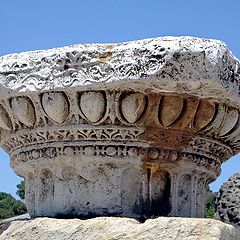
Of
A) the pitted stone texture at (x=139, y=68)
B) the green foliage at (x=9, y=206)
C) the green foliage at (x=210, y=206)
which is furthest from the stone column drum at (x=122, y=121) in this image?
the green foliage at (x=9, y=206)

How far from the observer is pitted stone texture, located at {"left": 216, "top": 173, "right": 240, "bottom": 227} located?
22.6 ft

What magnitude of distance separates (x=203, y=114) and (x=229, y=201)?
275cm

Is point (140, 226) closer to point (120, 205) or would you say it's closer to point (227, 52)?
point (120, 205)

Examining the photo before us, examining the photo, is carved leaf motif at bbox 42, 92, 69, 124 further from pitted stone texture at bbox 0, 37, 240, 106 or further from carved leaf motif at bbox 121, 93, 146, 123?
carved leaf motif at bbox 121, 93, 146, 123

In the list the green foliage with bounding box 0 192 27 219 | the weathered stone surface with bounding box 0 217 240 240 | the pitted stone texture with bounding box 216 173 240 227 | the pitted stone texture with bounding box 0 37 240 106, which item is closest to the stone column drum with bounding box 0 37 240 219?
the pitted stone texture with bounding box 0 37 240 106

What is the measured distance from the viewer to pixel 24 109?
14.6 ft

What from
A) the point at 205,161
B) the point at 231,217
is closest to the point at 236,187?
the point at 231,217

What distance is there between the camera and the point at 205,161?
460 cm

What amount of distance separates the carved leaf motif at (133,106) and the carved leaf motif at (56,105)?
0.93ft

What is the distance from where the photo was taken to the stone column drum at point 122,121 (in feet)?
13.7

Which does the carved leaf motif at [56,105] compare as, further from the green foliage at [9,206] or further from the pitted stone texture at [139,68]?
the green foliage at [9,206]

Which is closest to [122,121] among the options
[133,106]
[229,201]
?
[133,106]

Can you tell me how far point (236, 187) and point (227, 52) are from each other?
2.91 metres

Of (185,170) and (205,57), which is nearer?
(205,57)
